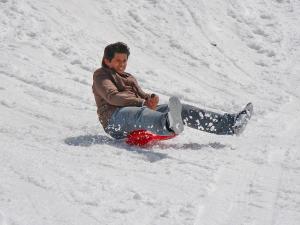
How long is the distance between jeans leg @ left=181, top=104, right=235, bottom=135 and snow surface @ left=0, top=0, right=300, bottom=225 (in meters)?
0.15

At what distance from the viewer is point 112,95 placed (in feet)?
16.3

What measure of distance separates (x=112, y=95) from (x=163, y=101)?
1.74 metres

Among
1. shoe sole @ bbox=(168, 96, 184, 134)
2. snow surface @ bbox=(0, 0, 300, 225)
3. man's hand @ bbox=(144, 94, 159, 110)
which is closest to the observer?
snow surface @ bbox=(0, 0, 300, 225)

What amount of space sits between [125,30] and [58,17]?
111 centimetres

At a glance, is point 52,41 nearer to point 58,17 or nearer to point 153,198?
point 58,17

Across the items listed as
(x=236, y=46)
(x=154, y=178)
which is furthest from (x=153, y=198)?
(x=236, y=46)

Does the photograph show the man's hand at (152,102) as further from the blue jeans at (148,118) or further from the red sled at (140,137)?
the red sled at (140,137)

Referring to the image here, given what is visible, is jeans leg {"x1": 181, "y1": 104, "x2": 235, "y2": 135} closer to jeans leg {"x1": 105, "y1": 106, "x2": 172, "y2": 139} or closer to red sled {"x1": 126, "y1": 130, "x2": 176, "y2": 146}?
red sled {"x1": 126, "y1": 130, "x2": 176, "y2": 146}

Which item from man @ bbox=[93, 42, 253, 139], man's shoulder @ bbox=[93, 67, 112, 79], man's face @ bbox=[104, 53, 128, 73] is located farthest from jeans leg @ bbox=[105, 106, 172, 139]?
man's face @ bbox=[104, 53, 128, 73]

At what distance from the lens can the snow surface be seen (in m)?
3.44

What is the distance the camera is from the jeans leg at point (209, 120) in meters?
5.04

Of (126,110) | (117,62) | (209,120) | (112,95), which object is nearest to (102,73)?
(117,62)

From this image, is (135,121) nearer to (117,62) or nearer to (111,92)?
(111,92)

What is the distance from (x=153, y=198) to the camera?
353 cm
